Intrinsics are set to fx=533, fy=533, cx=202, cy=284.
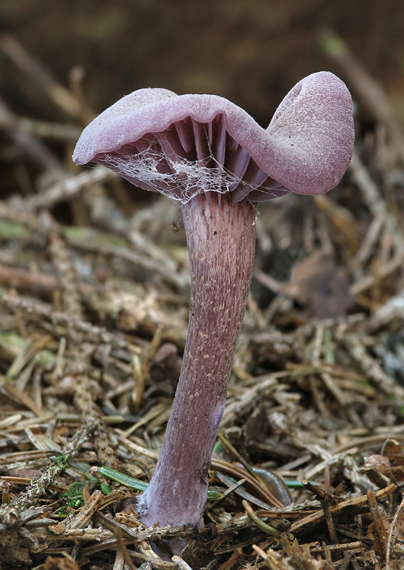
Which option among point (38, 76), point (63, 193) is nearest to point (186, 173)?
point (63, 193)

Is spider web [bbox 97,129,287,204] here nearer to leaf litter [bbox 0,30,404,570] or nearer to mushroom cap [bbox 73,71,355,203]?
mushroom cap [bbox 73,71,355,203]

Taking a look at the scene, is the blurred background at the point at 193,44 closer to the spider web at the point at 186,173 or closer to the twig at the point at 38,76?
the twig at the point at 38,76

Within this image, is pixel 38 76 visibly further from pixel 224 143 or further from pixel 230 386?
pixel 224 143

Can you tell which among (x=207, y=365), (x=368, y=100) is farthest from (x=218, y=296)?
(x=368, y=100)

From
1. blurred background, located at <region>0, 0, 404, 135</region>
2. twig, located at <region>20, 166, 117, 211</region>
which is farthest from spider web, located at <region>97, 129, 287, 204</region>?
blurred background, located at <region>0, 0, 404, 135</region>

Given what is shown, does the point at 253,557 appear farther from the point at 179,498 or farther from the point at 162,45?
the point at 162,45

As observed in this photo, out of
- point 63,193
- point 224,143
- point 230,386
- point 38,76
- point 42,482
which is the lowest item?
point 42,482
